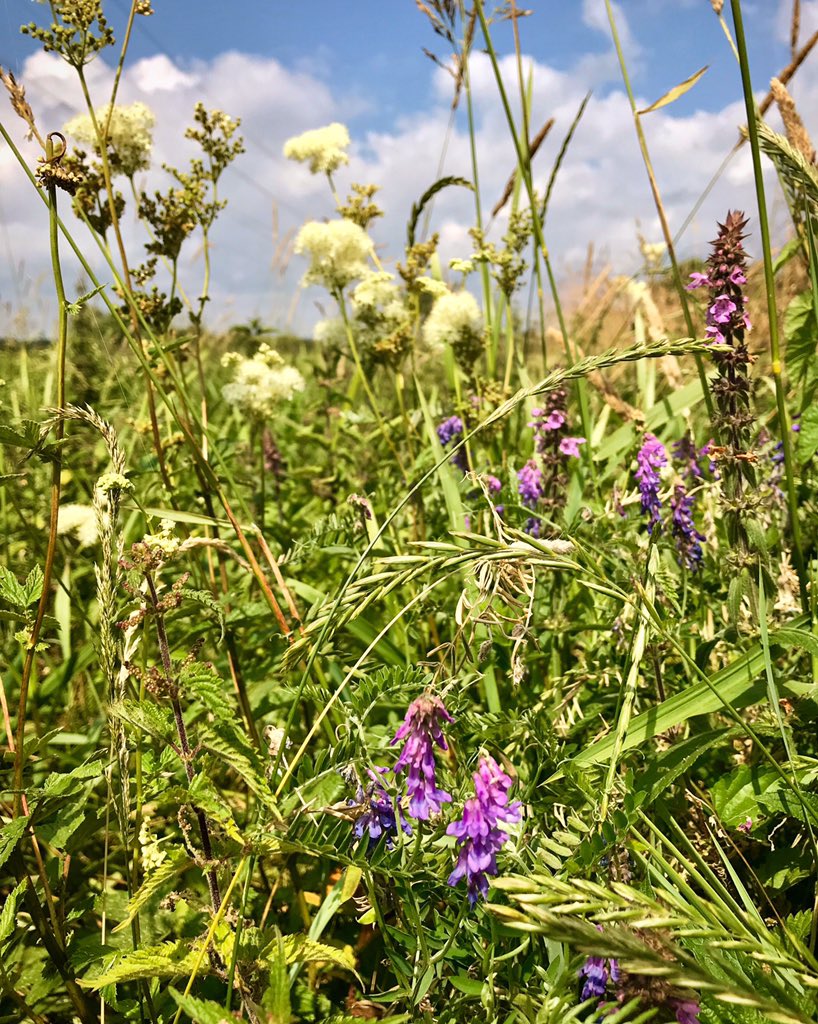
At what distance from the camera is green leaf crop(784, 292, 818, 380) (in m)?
1.83

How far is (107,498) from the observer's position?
1.10 metres

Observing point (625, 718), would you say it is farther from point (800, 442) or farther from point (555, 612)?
point (800, 442)

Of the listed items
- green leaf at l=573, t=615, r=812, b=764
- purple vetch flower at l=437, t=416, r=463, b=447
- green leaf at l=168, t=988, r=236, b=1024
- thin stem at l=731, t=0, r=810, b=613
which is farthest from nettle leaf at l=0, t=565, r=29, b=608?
purple vetch flower at l=437, t=416, r=463, b=447

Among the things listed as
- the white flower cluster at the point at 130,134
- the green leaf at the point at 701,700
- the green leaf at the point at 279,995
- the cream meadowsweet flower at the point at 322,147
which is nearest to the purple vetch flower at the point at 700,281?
the green leaf at the point at 701,700

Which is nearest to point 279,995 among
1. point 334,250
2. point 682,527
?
point 682,527

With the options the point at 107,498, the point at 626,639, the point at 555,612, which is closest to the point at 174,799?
the point at 107,498

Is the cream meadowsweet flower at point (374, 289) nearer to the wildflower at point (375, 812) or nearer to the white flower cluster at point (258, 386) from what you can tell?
the white flower cluster at point (258, 386)

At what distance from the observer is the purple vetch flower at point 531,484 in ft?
6.75

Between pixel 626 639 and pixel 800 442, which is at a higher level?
pixel 800 442

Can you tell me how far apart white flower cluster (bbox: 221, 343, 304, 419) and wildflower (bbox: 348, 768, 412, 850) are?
1687mm

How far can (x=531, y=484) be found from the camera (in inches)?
81.0

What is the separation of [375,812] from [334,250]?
215 centimetres

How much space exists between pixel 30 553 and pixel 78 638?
34 centimetres

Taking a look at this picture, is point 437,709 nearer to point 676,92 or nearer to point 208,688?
point 208,688
